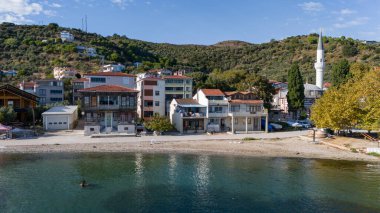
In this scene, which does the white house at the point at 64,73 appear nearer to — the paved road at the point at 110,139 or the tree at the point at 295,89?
the paved road at the point at 110,139

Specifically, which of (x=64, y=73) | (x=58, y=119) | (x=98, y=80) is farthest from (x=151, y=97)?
(x=64, y=73)

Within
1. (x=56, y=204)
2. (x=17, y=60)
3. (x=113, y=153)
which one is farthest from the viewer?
(x=17, y=60)

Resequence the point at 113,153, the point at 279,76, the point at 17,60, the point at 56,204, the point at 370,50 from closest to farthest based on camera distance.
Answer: the point at 56,204 → the point at 113,153 → the point at 17,60 → the point at 279,76 → the point at 370,50

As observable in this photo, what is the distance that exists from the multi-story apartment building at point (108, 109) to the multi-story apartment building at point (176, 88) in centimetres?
1111

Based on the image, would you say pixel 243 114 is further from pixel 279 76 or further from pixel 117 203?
pixel 279 76

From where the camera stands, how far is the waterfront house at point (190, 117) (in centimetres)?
5744

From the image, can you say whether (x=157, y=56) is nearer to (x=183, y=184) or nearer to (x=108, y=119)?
(x=108, y=119)

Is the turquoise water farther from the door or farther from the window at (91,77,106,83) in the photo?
the window at (91,77,106,83)

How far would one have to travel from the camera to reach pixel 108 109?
179ft

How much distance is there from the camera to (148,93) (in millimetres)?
62719

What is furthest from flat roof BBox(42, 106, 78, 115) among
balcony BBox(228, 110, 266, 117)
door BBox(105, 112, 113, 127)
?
balcony BBox(228, 110, 266, 117)

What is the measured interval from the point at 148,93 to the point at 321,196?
40.4 metres

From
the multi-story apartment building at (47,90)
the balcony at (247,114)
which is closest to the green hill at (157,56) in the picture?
the multi-story apartment building at (47,90)

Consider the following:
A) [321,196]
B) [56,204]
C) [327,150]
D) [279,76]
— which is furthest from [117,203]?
[279,76]
